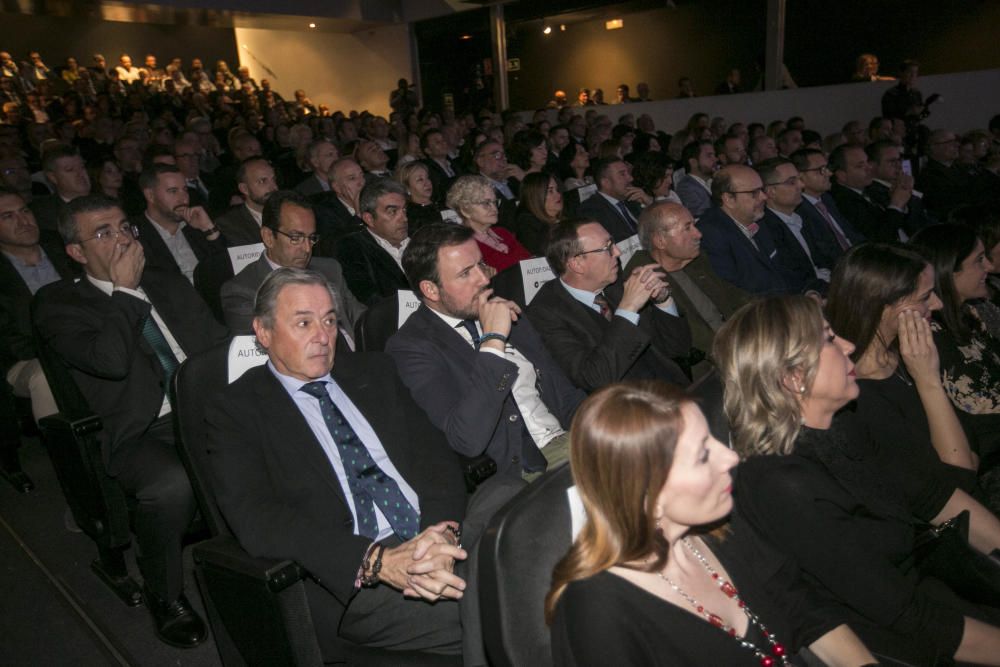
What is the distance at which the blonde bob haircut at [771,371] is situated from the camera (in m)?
1.51

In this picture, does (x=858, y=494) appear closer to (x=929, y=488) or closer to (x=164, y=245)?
(x=929, y=488)

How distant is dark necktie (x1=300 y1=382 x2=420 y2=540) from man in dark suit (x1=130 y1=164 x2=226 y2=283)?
2.52 m

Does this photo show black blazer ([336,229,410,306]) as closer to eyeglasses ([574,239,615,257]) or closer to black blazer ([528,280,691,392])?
black blazer ([528,280,691,392])

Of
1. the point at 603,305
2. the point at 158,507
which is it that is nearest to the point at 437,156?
the point at 603,305

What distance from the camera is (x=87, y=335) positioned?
2207mm

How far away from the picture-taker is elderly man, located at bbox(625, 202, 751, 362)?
2.99 m

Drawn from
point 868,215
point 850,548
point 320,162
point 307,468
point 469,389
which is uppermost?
point 320,162

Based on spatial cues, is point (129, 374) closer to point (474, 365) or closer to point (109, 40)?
point (474, 365)

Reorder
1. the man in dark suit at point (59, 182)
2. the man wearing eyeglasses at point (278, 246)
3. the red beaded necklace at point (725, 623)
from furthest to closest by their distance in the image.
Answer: the man in dark suit at point (59, 182) < the man wearing eyeglasses at point (278, 246) < the red beaded necklace at point (725, 623)

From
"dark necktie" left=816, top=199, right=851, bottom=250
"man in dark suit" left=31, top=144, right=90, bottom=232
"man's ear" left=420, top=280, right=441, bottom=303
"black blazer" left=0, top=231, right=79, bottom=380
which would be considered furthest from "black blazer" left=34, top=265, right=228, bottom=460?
"dark necktie" left=816, top=199, right=851, bottom=250

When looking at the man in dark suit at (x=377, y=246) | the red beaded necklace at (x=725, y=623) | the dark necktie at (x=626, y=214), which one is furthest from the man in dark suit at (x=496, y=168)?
the red beaded necklace at (x=725, y=623)

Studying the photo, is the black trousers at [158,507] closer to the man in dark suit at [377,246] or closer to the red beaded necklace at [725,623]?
the man in dark suit at [377,246]

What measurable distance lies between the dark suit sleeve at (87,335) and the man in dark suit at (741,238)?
2711mm

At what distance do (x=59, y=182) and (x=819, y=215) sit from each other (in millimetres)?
5072
